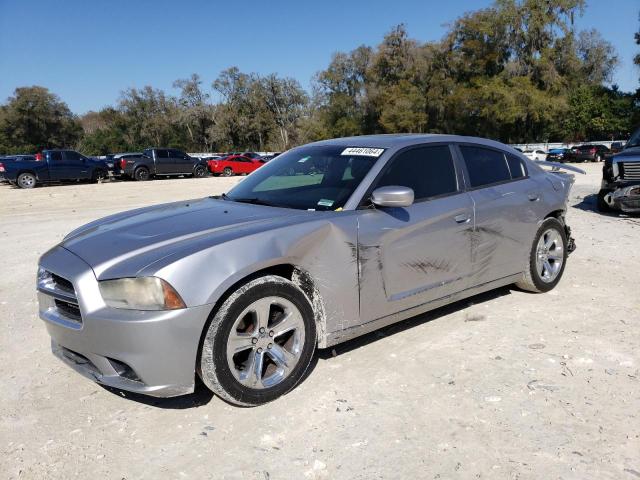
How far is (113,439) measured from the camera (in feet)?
9.75

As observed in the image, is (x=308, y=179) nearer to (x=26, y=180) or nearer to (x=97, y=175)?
(x=26, y=180)

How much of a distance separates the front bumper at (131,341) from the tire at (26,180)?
24409 millimetres

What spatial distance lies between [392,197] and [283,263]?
0.89 meters

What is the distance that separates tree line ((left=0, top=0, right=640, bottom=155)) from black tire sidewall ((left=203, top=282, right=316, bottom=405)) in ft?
169

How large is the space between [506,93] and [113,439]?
5314 cm

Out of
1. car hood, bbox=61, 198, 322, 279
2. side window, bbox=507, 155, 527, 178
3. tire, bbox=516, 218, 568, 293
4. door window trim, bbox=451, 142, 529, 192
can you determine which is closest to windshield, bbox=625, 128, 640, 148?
tire, bbox=516, 218, 568, 293

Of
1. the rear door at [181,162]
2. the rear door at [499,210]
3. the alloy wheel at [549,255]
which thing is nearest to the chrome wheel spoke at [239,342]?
the rear door at [499,210]

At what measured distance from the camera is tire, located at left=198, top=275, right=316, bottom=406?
304 centimetres

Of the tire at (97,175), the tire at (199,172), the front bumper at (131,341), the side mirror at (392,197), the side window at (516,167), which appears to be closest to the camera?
the front bumper at (131,341)

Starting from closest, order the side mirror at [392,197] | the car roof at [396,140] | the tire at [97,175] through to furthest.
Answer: the side mirror at [392,197]
the car roof at [396,140]
the tire at [97,175]

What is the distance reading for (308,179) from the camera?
4375 mm

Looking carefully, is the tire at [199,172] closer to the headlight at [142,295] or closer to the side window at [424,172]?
the side window at [424,172]

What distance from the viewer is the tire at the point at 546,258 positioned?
516 cm

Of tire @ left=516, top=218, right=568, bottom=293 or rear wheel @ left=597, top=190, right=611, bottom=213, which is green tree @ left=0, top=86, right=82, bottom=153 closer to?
rear wheel @ left=597, top=190, right=611, bottom=213
